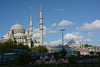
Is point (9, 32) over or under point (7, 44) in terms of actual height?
over

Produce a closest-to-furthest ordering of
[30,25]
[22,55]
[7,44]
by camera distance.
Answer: [22,55], [7,44], [30,25]

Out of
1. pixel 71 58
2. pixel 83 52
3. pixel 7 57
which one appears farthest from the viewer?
pixel 83 52

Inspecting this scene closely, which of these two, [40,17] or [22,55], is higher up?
[40,17]

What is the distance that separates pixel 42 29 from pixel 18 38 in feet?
99.6

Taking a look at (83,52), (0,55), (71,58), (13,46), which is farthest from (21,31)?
(71,58)

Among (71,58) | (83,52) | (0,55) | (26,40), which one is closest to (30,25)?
(26,40)

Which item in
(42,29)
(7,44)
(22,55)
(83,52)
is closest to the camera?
(22,55)

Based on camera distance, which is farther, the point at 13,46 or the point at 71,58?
the point at 13,46

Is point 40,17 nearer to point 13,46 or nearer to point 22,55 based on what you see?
point 13,46

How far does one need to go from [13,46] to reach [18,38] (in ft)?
167

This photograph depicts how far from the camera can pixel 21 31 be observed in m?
149

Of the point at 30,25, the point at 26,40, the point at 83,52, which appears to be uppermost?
the point at 30,25

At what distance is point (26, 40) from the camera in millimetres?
132625

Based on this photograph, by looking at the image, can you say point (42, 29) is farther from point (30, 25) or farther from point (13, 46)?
point (13, 46)
